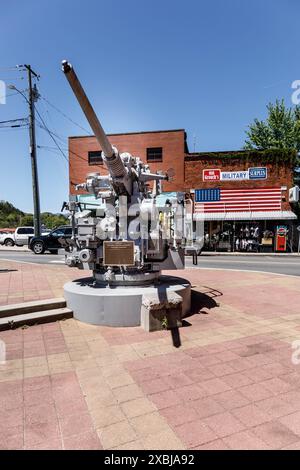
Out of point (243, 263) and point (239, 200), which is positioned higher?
point (239, 200)

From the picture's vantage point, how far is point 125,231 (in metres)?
7.28

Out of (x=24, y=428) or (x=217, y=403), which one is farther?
(x=217, y=403)

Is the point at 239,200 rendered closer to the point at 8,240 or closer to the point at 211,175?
the point at 211,175

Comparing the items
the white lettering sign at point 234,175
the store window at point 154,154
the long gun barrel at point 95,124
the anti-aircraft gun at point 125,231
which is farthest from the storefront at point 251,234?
the long gun barrel at point 95,124

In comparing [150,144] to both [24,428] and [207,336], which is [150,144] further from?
[24,428]

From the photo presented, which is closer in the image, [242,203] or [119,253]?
[119,253]

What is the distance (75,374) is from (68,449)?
1537 mm

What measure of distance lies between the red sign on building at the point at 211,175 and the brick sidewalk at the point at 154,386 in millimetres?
21616

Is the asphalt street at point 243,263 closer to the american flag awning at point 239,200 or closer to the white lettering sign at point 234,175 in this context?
the american flag awning at point 239,200

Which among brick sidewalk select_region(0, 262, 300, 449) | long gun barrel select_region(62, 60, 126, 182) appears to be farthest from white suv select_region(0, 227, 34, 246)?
brick sidewalk select_region(0, 262, 300, 449)

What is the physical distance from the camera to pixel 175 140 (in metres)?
28.5

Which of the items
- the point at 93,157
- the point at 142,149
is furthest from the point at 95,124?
the point at 93,157

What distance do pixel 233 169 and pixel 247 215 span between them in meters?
4.23
